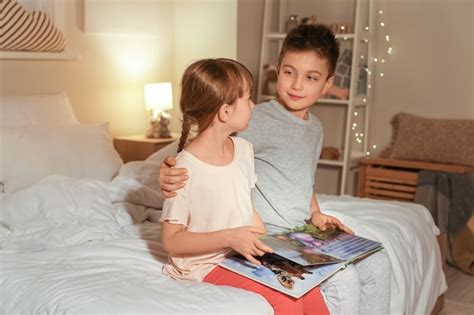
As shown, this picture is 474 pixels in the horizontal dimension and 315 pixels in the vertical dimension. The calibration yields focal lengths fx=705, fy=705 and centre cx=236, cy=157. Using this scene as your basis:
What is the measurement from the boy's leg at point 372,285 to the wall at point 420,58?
2.34 m

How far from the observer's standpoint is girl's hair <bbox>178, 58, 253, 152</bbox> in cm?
175

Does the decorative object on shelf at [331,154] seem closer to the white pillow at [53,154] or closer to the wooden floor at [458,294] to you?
the wooden floor at [458,294]

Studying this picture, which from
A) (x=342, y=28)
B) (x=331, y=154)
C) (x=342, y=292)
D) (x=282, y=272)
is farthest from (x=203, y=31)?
(x=282, y=272)

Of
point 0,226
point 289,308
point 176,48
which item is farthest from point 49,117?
point 289,308

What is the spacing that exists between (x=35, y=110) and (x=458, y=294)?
2163mm

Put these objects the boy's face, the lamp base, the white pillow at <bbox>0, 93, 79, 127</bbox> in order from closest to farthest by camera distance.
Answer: the boy's face, the white pillow at <bbox>0, 93, 79, 127</bbox>, the lamp base

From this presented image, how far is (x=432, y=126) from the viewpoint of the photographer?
414cm

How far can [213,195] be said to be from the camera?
1752 mm

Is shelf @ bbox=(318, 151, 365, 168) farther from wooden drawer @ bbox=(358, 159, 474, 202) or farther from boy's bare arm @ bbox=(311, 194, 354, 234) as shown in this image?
boy's bare arm @ bbox=(311, 194, 354, 234)

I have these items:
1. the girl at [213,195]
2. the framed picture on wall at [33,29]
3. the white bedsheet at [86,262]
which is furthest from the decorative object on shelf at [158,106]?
the girl at [213,195]

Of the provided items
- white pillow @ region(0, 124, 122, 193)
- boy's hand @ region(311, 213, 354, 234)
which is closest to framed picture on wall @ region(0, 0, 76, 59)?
white pillow @ region(0, 124, 122, 193)

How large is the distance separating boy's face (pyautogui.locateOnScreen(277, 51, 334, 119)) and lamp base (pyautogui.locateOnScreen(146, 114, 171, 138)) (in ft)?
6.87

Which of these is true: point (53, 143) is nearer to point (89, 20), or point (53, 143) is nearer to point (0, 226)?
point (0, 226)

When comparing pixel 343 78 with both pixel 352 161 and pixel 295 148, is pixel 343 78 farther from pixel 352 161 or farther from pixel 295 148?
pixel 295 148
